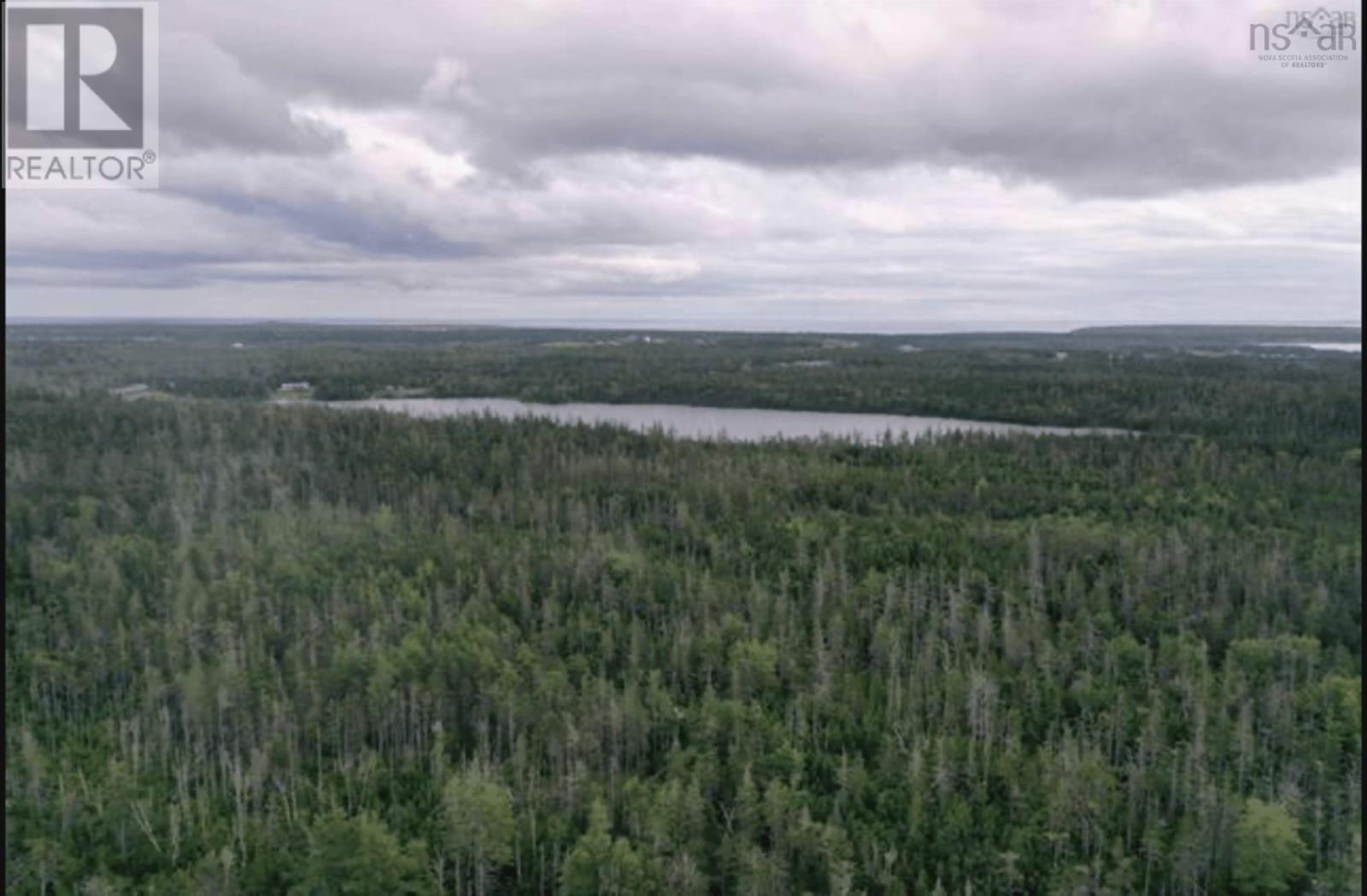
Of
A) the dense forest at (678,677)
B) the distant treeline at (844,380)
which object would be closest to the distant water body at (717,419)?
the distant treeline at (844,380)

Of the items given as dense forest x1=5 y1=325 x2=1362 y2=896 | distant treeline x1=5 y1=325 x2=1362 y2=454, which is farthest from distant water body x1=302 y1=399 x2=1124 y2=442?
dense forest x1=5 y1=325 x2=1362 y2=896

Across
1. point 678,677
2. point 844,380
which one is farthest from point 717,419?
point 678,677

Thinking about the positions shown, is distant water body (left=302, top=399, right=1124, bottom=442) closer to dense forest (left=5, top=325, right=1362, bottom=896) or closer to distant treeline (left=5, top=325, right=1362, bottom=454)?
distant treeline (left=5, top=325, right=1362, bottom=454)

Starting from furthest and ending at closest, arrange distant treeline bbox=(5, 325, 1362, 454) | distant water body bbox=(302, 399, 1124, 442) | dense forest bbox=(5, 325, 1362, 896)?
1. distant treeline bbox=(5, 325, 1362, 454)
2. distant water body bbox=(302, 399, 1124, 442)
3. dense forest bbox=(5, 325, 1362, 896)

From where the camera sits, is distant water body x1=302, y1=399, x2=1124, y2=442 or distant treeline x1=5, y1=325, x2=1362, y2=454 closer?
distant water body x1=302, y1=399, x2=1124, y2=442

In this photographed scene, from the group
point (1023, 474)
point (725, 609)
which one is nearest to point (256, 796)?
point (725, 609)

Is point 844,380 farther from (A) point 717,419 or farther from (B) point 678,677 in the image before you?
(B) point 678,677
